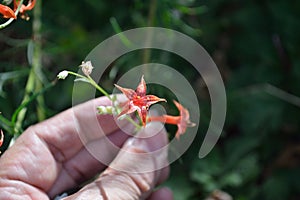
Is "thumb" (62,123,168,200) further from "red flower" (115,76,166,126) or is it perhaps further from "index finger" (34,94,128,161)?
"red flower" (115,76,166,126)

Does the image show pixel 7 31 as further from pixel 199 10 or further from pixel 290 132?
pixel 290 132

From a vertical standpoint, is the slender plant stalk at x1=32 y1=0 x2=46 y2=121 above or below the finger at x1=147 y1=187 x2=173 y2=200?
above

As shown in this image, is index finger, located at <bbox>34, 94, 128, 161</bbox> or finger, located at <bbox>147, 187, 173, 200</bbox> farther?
finger, located at <bbox>147, 187, 173, 200</bbox>

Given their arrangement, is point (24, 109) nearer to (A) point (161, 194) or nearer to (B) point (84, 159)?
(B) point (84, 159)

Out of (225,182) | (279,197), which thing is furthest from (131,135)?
(279,197)

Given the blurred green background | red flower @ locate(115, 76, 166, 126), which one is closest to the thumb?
red flower @ locate(115, 76, 166, 126)

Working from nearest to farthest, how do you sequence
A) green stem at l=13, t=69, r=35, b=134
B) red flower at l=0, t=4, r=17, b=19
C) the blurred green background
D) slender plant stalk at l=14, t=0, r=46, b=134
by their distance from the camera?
red flower at l=0, t=4, r=17, b=19 < green stem at l=13, t=69, r=35, b=134 < slender plant stalk at l=14, t=0, r=46, b=134 < the blurred green background

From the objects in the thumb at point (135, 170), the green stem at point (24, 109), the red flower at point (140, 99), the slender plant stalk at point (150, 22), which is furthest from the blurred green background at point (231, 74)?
the red flower at point (140, 99)

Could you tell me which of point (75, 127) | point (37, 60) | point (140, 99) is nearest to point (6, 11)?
point (140, 99)

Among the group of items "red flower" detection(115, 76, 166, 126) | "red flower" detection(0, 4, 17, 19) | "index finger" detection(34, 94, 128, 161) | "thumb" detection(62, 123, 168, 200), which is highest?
"red flower" detection(0, 4, 17, 19)
